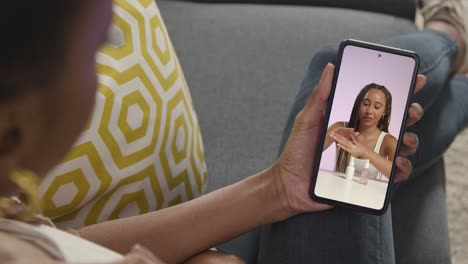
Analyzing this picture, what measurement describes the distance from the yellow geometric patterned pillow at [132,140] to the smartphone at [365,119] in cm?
22

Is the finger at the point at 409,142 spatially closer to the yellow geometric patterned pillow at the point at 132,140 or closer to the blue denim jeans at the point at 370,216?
the blue denim jeans at the point at 370,216

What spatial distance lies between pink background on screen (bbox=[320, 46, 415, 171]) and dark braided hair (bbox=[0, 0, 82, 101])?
516 millimetres

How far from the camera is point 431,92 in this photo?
3.21 ft

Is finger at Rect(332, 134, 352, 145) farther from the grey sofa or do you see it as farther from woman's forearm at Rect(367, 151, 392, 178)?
the grey sofa

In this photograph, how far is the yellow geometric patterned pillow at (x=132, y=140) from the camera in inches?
31.2

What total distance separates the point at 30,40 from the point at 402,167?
606 mm

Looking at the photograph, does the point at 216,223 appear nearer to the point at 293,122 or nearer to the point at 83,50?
the point at 293,122

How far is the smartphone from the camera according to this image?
0.77 metres

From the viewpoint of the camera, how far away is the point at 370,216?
761 millimetres

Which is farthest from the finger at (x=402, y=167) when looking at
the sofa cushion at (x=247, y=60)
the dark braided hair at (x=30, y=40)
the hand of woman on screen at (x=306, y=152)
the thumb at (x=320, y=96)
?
the dark braided hair at (x=30, y=40)

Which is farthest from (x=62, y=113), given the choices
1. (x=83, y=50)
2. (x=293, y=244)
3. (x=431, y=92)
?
(x=431, y=92)

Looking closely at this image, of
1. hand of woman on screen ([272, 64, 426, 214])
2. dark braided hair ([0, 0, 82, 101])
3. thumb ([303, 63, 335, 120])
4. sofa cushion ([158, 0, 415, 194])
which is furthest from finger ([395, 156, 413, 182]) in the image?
dark braided hair ([0, 0, 82, 101])

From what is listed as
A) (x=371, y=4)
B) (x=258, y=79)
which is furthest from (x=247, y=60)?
(x=371, y=4)

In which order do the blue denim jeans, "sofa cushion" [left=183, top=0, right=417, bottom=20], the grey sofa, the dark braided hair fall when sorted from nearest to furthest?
the dark braided hair, the blue denim jeans, the grey sofa, "sofa cushion" [left=183, top=0, right=417, bottom=20]
